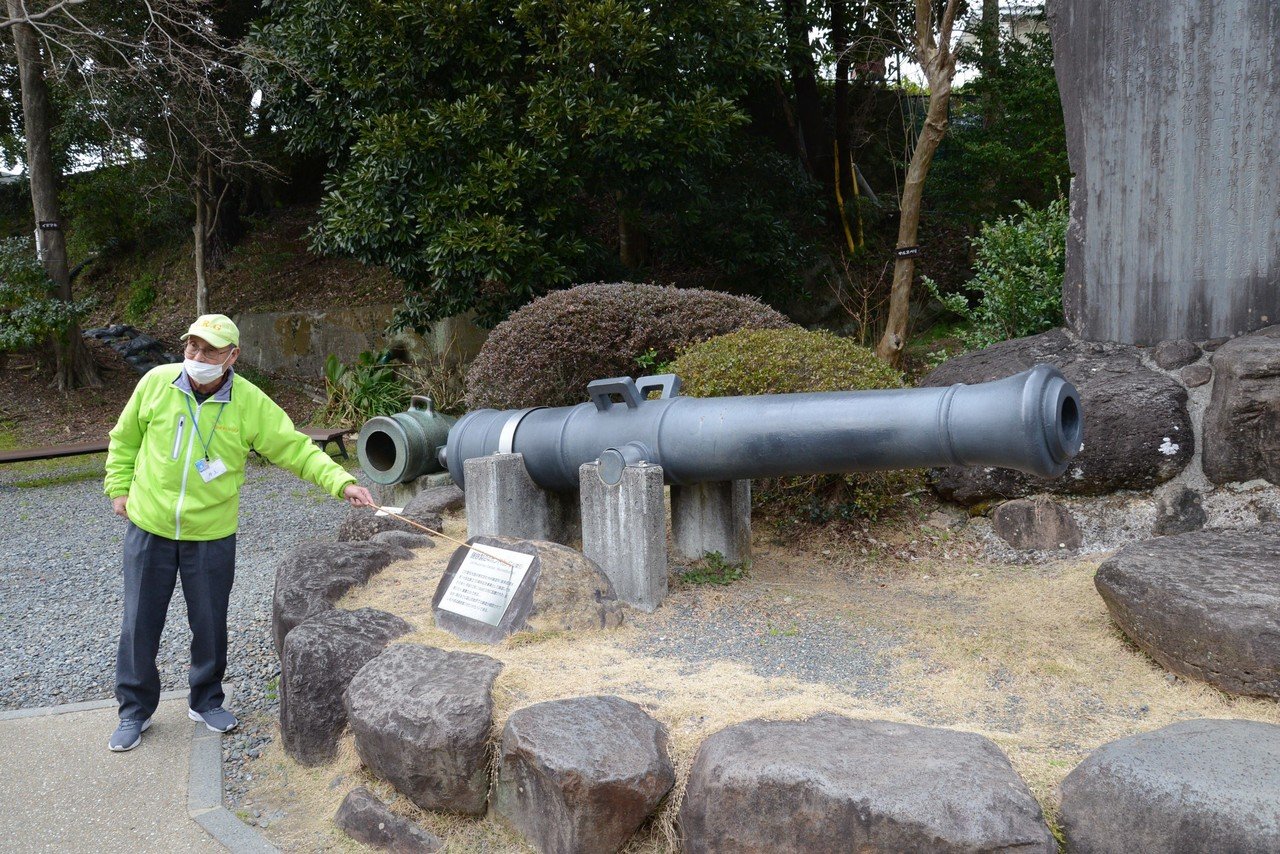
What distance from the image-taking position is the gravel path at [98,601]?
16.1ft

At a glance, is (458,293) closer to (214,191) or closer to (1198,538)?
(1198,538)

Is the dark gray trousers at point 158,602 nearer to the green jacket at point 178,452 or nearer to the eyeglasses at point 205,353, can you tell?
the green jacket at point 178,452

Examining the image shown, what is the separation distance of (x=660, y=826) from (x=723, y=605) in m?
1.57

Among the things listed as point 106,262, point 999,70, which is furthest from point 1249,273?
point 106,262

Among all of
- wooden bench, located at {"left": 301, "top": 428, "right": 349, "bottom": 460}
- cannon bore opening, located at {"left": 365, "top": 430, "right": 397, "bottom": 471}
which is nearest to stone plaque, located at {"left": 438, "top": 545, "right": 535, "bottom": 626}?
cannon bore opening, located at {"left": 365, "top": 430, "right": 397, "bottom": 471}

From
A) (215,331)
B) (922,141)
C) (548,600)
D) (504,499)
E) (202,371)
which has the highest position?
(922,141)

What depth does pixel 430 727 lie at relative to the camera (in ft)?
11.2

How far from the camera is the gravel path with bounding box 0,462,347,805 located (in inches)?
193

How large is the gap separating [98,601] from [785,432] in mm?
4738

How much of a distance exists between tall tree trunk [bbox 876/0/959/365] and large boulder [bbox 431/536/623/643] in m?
5.21

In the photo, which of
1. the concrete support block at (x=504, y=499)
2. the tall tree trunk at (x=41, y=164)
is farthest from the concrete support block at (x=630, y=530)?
the tall tree trunk at (x=41, y=164)

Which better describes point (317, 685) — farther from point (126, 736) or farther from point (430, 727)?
point (126, 736)

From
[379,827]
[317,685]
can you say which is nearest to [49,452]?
[317,685]

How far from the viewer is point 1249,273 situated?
18.1ft
